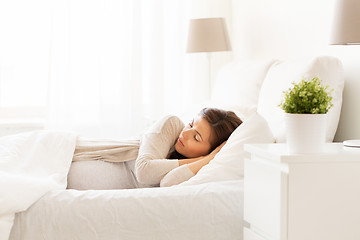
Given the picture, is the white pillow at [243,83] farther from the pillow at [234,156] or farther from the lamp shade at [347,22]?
the lamp shade at [347,22]

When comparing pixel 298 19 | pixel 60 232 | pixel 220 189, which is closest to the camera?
pixel 60 232

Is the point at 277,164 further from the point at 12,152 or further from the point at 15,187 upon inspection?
the point at 12,152

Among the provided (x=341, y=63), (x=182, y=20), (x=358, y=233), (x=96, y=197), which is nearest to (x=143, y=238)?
(x=96, y=197)

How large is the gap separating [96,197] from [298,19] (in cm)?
147

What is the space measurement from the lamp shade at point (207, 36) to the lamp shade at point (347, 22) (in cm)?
185

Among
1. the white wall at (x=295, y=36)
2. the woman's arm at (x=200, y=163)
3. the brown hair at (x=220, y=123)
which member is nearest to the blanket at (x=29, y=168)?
the woman's arm at (x=200, y=163)

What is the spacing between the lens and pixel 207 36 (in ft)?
11.5

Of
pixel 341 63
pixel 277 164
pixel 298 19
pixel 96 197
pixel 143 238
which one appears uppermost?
pixel 298 19

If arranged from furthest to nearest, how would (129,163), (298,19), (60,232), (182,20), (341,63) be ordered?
1. (182,20)
2. (298,19)
3. (129,163)
4. (341,63)
5. (60,232)

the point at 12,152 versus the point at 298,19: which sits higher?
the point at 298,19

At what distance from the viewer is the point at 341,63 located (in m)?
2.13

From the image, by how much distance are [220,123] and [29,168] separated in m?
0.77

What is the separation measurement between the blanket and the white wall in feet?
3.76

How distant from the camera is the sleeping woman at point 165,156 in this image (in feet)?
6.94
